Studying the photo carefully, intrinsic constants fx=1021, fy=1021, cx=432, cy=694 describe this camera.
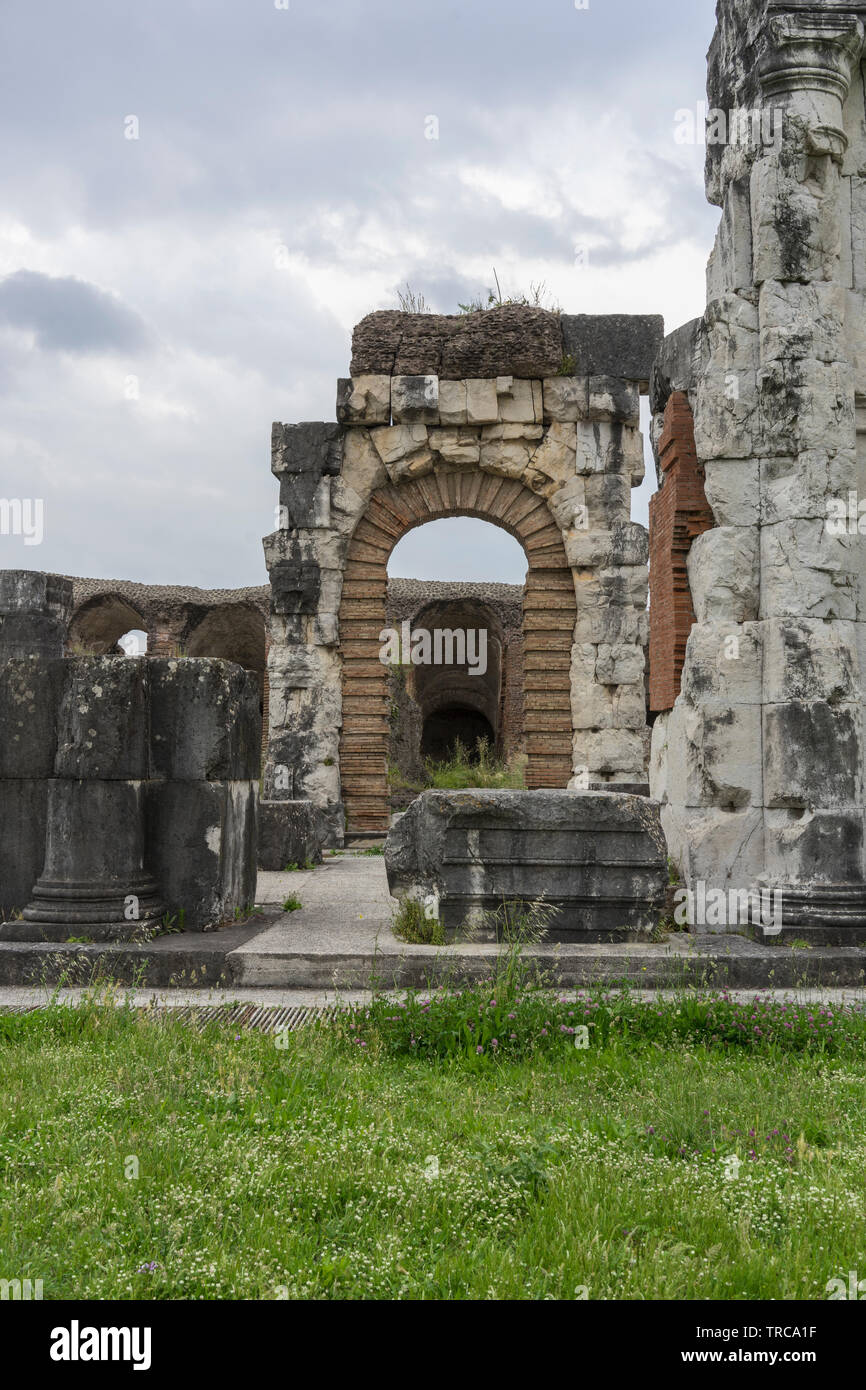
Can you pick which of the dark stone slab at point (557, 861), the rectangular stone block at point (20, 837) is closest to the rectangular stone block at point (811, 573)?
the dark stone slab at point (557, 861)

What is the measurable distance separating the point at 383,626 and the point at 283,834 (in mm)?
3515

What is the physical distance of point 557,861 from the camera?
5.33 meters

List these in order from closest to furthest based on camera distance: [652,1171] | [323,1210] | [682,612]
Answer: [323,1210], [652,1171], [682,612]

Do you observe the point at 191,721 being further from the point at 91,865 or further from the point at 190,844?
the point at 91,865

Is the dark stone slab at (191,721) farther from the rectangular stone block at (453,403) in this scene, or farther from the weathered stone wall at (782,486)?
the rectangular stone block at (453,403)

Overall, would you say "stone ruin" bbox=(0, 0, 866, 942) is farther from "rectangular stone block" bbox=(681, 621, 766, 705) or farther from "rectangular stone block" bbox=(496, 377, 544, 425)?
"rectangular stone block" bbox=(496, 377, 544, 425)

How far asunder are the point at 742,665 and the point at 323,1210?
152 inches

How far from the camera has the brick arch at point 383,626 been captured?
1186 cm

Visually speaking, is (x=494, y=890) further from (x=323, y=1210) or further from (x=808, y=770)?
(x=323, y=1210)

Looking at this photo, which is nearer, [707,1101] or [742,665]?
[707,1101]

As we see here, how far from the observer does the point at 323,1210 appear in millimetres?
2734

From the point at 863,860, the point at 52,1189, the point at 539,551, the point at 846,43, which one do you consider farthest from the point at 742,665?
the point at 539,551

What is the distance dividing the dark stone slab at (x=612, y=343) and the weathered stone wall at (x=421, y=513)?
26 mm

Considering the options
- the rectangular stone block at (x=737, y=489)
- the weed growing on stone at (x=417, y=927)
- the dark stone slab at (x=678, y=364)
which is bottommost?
the weed growing on stone at (x=417, y=927)
